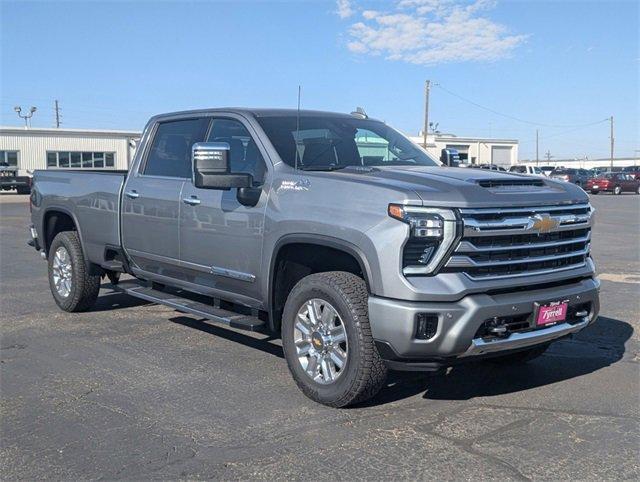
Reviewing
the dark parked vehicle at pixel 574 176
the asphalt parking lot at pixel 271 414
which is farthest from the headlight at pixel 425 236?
the dark parked vehicle at pixel 574 176

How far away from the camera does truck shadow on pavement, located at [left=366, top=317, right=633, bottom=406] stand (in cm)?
498

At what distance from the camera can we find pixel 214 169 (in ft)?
16.3

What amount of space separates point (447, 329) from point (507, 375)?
1.63 m

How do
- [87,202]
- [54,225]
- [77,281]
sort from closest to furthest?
[87,202] < [77,281] < [54,225]

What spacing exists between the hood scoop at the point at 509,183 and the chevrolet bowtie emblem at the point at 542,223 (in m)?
0.28

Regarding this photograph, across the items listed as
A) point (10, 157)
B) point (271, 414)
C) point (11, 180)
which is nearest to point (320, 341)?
point (271, 414)

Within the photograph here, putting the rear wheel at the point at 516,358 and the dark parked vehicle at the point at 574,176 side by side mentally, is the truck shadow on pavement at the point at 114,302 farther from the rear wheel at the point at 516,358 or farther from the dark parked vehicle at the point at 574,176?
the dark parked vehicle at the point at 574,176

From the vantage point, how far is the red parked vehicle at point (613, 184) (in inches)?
1780

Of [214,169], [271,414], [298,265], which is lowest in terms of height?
[271,414]

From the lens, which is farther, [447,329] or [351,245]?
[351,245]

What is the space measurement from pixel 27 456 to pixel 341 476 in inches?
70.2

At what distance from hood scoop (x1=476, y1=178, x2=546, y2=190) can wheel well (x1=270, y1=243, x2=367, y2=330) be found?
3.28 feet

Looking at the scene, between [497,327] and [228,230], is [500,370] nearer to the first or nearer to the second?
[497,327]

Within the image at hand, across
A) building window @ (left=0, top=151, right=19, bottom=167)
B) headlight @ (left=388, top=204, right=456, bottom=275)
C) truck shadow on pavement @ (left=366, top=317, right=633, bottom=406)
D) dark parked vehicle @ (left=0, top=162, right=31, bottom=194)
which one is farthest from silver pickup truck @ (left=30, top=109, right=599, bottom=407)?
building window @ (left=0, top=151, right=19, bottom=167)
